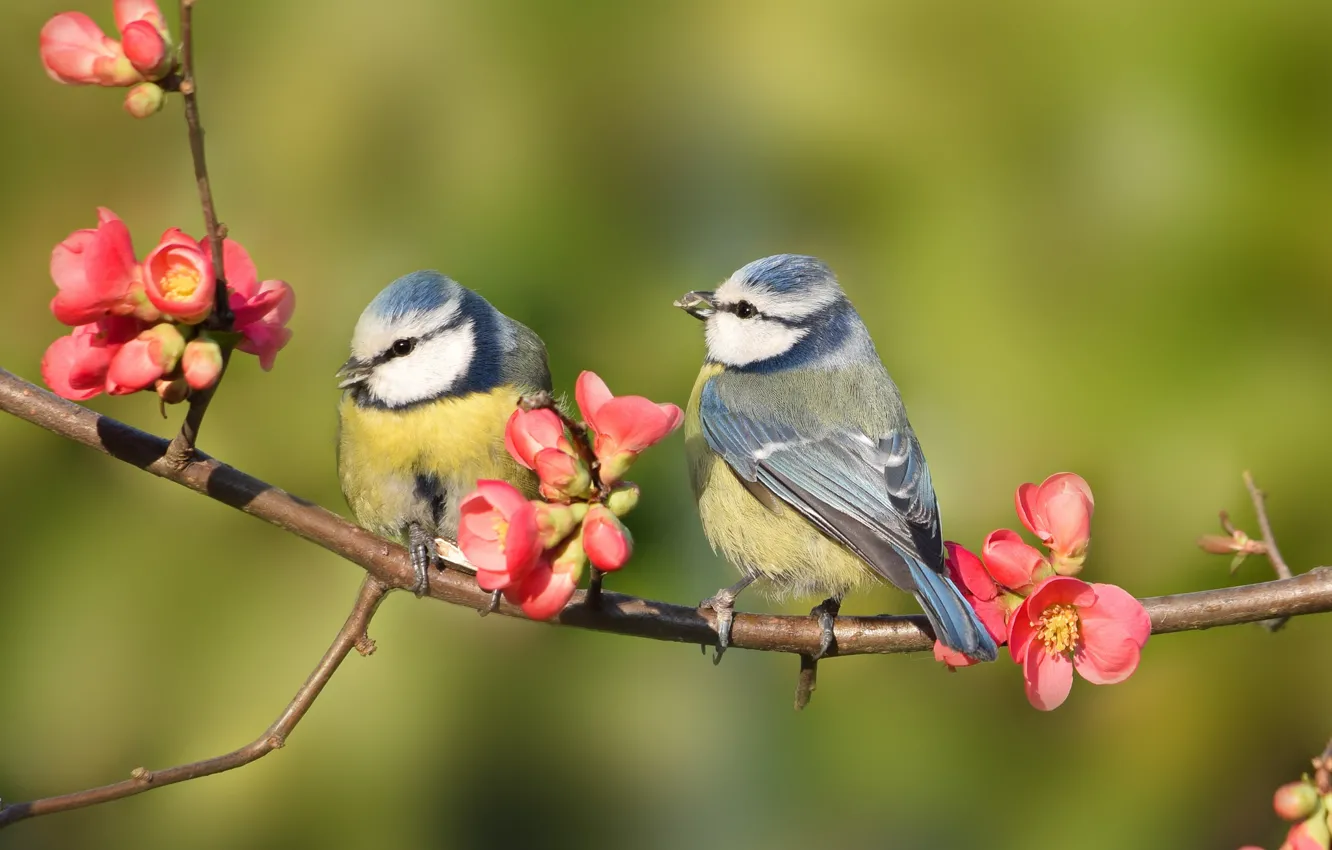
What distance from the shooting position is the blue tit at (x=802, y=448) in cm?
117

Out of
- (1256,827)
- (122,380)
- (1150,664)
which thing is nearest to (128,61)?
(122,380)

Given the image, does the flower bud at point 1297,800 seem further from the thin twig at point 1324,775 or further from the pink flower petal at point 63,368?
the pink flower petal at point 63,368

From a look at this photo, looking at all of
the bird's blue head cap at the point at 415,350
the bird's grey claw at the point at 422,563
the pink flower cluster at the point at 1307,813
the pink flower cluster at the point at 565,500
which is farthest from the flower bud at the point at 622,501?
the bird's blue head cap at the point at 415,350

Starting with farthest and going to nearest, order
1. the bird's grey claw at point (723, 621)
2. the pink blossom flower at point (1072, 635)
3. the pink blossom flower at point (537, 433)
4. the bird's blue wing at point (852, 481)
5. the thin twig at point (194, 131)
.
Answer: the bird's blue wing at point (852, 481) < the bird's grey claw at point (723, 621) < the pink blossom flower at point (1072, 635) < the pink blossom flower at point (537, 433) < the thin twig at point (194, 131)

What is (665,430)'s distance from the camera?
2.38 feet

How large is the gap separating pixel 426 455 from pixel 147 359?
63 centimetres

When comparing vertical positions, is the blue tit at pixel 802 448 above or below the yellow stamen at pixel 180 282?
below

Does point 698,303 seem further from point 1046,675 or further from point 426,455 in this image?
point 1046,675

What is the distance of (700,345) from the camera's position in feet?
5.89

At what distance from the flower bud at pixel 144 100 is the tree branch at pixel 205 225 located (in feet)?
0.04

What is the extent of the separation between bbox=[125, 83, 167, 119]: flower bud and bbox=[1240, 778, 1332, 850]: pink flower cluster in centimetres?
89

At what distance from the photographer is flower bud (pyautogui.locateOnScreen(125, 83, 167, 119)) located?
694 mm

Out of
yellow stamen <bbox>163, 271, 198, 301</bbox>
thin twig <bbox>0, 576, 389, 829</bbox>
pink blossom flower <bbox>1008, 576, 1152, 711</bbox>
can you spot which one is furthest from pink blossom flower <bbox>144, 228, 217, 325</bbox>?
pink blossom flower <bbox>1008, 576, 1152, 711</bbox>

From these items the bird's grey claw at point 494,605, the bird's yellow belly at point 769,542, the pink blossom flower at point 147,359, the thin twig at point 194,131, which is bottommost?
the bird's yellow belly at point 769,542
